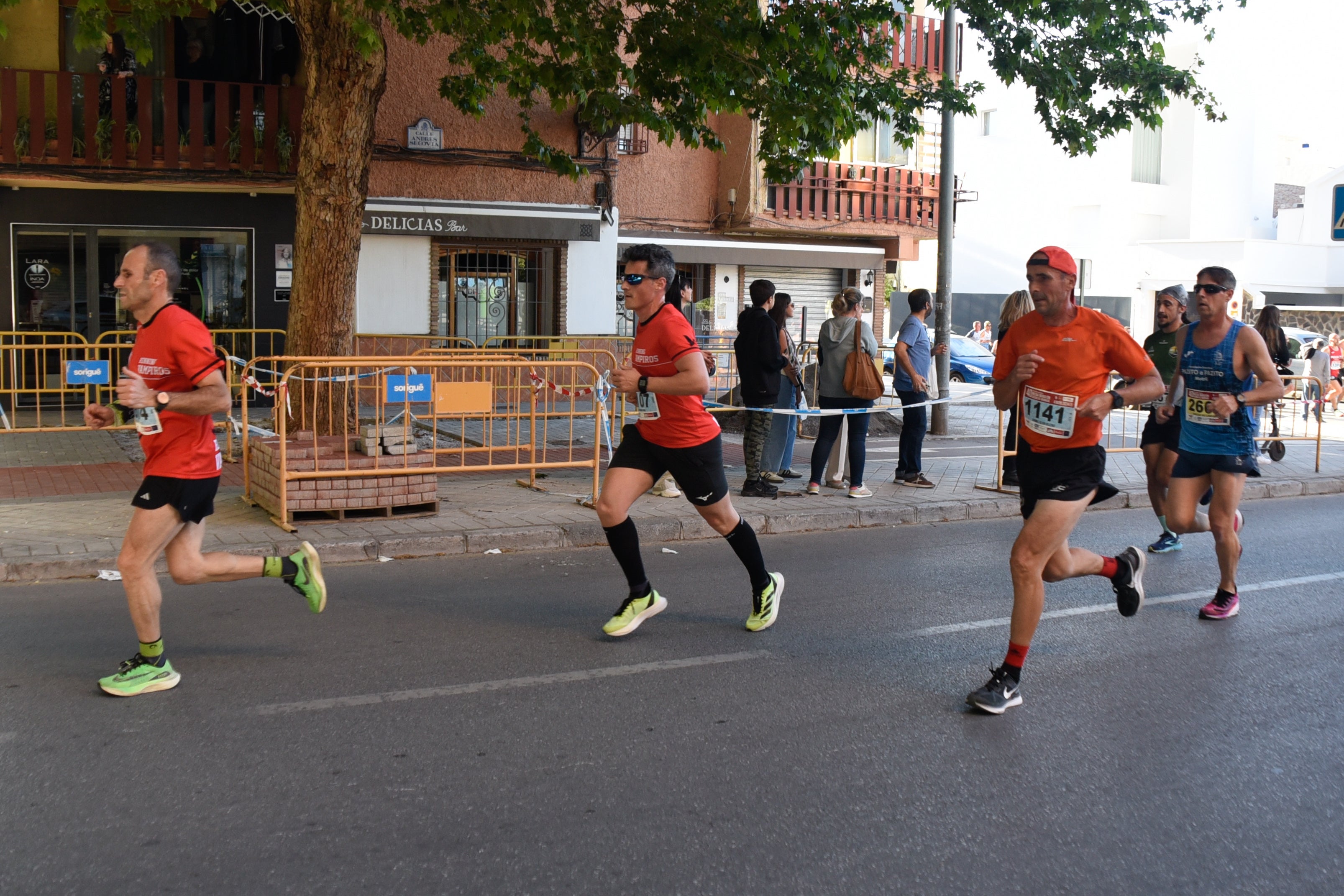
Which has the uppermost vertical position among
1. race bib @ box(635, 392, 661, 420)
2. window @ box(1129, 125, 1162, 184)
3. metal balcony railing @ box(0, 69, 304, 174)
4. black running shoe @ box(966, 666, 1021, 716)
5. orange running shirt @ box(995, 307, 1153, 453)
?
window @ box(1129, 125, 1162, 184)

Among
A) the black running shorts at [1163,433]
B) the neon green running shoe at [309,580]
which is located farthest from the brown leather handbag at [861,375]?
the neon green running shoe at [309,580]

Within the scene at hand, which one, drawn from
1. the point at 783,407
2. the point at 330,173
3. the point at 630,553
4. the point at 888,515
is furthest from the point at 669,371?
the point at 330,173

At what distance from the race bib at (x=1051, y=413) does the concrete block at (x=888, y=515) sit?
4.69 meters

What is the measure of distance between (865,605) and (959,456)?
7.64 m

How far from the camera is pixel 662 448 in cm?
602

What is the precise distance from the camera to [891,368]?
26.6 m

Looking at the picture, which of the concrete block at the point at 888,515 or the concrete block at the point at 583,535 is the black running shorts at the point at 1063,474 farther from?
the concrete block at the point at 888,515

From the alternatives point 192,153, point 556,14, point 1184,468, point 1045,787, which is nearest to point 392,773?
point 1045,787

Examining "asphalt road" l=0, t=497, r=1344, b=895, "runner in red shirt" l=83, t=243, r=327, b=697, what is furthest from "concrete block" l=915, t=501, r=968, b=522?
"runner in red shirt" l=83, t=243, r=327, b=697

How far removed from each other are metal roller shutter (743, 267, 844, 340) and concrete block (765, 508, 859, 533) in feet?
48.2

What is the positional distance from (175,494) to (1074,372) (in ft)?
12.4

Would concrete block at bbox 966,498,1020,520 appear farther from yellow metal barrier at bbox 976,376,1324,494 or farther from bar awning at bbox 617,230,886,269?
bar awning at bbox 617,230,886,269

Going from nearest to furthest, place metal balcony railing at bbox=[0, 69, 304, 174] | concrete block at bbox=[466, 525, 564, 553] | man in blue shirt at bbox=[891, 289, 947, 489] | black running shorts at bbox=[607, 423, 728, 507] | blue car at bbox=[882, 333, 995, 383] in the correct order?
black running shorts at bbox=[607, 423, 728, 507]
concrete block at bbox=[466, 525, 564, 553]
man in blue shirt at bbox=[891, 289, 947, 489]
metal balcony railing at bbox=[0, 69, 304, 174]
blue car at bbox=[882, 333, 995, 383]

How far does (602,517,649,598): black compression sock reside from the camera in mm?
6012
